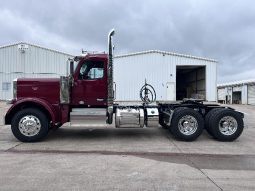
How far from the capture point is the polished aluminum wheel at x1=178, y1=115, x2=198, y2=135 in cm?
1252

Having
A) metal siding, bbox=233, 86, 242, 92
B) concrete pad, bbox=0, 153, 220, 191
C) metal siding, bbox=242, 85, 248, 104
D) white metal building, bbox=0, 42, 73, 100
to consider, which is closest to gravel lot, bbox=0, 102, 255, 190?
concrete pad, bbox=0, 153, 220, 191

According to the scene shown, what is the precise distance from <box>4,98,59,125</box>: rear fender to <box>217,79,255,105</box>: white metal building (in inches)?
1684

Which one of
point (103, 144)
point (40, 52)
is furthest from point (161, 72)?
point (103, 144)

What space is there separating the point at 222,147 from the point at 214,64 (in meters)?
24.6

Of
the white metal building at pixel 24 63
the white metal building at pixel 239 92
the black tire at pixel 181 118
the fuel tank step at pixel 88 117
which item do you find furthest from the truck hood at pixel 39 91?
the white metal building at pixel 239 92

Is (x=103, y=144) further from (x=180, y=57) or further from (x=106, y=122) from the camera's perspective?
(x=180, y=57)

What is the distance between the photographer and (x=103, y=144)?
11664mm

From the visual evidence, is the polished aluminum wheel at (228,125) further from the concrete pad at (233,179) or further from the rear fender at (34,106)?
the rear fender at (34,106)

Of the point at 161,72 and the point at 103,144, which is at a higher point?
the point at 161,72

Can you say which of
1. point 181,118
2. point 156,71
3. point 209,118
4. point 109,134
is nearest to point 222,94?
point 156,71

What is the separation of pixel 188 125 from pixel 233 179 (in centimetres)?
530

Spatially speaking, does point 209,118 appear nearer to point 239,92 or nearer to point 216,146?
point 216,146

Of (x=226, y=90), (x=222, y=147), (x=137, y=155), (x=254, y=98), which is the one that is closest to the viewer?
(x=137, y=155)

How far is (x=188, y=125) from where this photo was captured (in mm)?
12594
